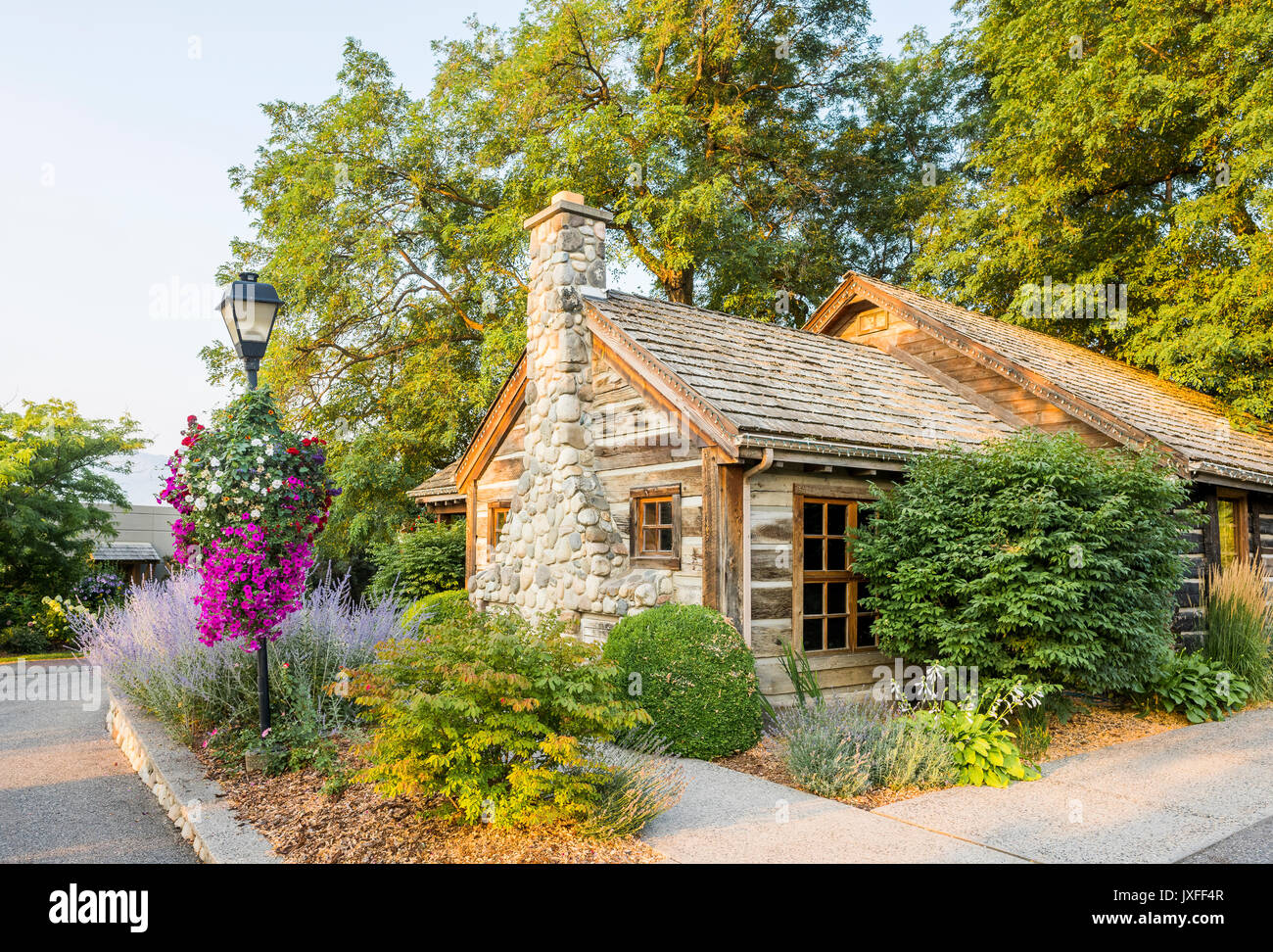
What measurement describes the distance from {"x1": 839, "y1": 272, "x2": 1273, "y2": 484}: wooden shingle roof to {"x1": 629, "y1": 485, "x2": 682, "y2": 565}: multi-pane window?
614cm

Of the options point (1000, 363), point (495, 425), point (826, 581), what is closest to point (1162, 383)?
point (1000, 363)

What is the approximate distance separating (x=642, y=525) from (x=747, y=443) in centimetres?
225

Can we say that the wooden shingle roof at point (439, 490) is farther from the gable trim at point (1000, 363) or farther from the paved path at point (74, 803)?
the paved path at point (74, 803)

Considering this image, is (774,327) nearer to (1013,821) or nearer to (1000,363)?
(1000,363)

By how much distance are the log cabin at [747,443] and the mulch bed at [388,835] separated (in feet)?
10.3

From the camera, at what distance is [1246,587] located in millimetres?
10203

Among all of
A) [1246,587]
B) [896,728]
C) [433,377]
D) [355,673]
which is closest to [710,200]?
[433,377]

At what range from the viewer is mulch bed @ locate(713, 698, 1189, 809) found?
6.17 meters

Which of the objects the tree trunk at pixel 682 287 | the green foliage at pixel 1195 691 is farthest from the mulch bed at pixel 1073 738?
Answer: the tree trunk at pixel 682 287

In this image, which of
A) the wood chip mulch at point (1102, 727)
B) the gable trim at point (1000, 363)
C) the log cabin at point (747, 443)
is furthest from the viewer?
the gable trim at point (1000, 363)

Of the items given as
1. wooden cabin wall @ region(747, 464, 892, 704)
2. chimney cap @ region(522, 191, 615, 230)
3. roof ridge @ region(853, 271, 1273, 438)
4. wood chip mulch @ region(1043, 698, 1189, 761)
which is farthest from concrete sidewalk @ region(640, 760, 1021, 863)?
roof ridge @ region(853, 271, 1273, 438)

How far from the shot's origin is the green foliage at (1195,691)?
914cm

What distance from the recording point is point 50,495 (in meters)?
Result: 17.8
